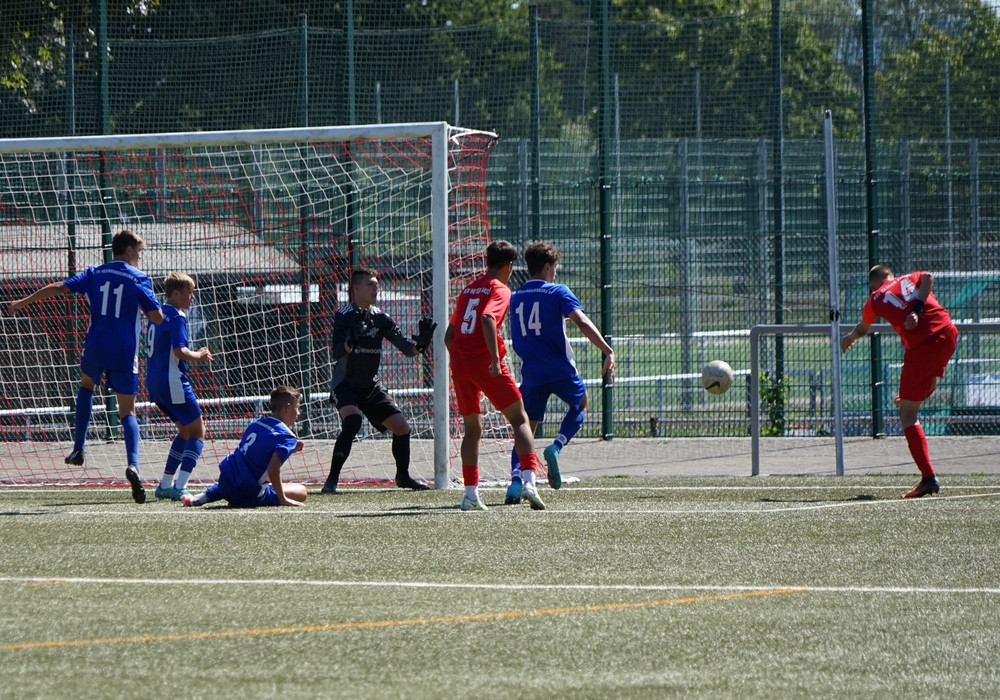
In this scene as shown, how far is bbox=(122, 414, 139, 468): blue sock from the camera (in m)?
9.74

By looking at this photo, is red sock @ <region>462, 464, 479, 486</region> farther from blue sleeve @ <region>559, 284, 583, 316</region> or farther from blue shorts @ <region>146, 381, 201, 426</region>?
blue shorts @ <region>146, 381, 201, 426</region>

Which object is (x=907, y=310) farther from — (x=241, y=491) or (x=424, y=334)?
(x=241, y=491)

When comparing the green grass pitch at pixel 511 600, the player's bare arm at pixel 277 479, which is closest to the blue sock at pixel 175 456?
the green grass pitch at pixel 511 600

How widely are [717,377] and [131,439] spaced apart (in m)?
4.95

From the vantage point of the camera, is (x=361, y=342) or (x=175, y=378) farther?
(x=361, y=342)

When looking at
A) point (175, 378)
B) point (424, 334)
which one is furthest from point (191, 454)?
point (424, 334)

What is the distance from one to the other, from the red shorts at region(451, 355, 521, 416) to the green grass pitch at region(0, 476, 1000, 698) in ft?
2.31

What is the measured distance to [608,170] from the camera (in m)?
14.6

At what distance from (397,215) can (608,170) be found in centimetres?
240

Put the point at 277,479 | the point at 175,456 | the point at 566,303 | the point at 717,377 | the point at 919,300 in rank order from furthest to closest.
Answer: the point at 717,377, the point at 175,456, the point at 566,303, the point at 919,300, the point at 277,479

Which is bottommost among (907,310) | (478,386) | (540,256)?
(478,386)

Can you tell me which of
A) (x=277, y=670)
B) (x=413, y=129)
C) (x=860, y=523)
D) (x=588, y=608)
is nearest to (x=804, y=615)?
(x=588, y=608)

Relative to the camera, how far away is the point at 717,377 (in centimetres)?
1146

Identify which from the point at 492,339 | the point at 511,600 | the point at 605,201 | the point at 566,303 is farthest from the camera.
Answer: the point at 605,201
